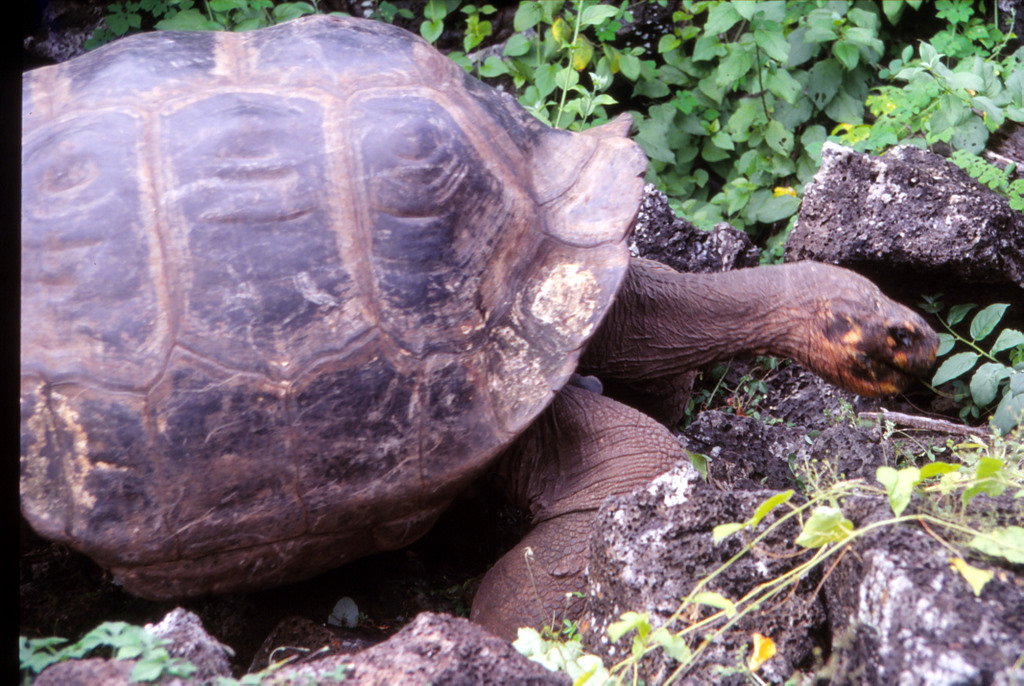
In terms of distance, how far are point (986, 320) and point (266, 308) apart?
2.48 meters

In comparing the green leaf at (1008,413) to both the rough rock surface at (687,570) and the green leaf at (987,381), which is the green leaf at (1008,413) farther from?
the rough rock surface at (687,570)

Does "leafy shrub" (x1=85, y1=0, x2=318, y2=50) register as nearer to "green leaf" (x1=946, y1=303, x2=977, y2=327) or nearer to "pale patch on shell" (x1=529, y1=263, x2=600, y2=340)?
"pale patch on shell" (x1=529, y1=263, x2=600, y2=340)

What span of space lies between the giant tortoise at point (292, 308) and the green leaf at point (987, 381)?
1268mm

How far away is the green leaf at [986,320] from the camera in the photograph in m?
2.96

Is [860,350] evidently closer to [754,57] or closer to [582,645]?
[582,645]

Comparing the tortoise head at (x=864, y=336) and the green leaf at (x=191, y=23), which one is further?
the green leaf at (x=191, y=23)

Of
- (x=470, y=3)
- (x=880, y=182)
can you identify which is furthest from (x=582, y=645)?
(x=470, y=3)

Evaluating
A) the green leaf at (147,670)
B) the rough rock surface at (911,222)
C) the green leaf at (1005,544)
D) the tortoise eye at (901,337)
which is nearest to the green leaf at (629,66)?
the rough rock surface at (911,222)

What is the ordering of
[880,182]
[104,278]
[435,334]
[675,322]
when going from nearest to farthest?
1. [104,278]
2. [435,334]
3. [675,322]
4. [880,182]

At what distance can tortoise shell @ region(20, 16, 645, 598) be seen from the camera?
1932 millimetres

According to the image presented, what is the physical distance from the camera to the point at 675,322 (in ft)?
8.81

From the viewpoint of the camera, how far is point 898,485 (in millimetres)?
1479

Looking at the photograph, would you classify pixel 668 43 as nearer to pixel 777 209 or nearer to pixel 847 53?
pixel 847 53

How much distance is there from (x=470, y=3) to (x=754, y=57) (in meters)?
1.55
